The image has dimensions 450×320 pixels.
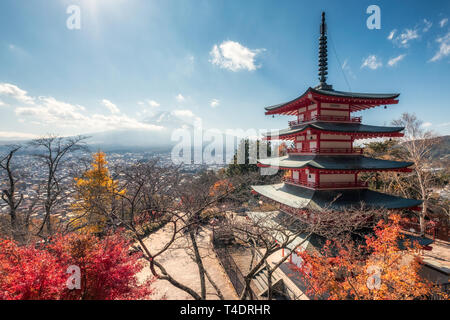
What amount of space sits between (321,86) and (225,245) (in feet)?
42.6

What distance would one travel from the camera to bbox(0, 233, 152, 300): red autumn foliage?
4.80 meters

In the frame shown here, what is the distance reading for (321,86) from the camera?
11.3 meters

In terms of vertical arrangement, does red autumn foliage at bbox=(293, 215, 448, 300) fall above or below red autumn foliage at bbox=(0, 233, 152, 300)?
below

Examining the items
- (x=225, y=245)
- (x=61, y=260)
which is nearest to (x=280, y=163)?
(x=225, y=245)

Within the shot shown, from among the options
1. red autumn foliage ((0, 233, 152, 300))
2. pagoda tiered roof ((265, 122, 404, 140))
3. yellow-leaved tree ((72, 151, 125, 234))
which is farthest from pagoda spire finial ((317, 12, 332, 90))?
yellow-leaved tree ((72, 151, 125, 234))

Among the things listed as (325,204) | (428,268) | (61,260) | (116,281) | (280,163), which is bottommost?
(428,268)

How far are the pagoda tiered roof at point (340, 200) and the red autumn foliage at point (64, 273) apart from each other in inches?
313

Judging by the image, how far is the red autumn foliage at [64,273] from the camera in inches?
189

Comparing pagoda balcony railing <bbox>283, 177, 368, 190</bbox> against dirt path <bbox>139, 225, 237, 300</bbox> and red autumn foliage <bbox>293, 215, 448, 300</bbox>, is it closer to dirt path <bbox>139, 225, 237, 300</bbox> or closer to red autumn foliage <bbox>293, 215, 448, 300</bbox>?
red autumn foliage <bbox>293, 215, 448, 300</bbox>

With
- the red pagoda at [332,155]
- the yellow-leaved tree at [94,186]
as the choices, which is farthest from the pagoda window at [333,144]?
the yellow-leaved tree at [94,186]

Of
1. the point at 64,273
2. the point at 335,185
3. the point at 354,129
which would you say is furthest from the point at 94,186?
the point at 354,129

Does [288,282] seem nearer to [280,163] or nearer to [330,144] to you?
[280,163]

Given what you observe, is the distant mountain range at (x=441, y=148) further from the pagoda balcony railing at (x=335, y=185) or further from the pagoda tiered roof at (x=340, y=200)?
the pagoda balcony railing at (x=335, y=185)
